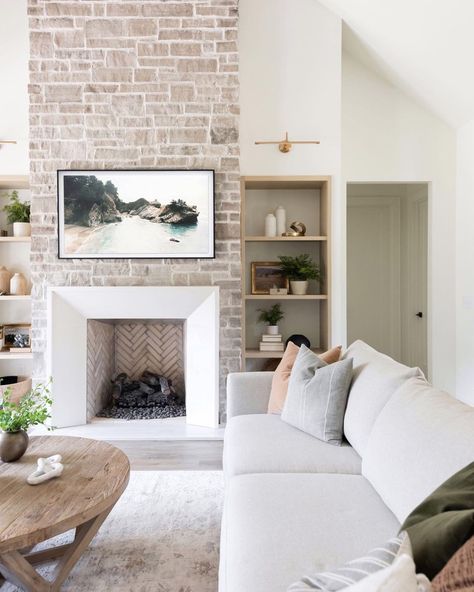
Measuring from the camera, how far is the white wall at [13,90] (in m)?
3.95

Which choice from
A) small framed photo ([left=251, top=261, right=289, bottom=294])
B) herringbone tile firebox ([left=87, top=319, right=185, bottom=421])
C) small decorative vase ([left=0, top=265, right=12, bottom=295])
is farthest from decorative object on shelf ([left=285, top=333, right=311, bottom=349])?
small decorative vase ([left=0, top=265, right=12, bottom=295])

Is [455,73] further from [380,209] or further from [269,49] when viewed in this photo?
[380,209]

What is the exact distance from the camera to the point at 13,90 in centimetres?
397

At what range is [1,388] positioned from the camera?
12.4 feet

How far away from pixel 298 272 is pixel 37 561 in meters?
2.83

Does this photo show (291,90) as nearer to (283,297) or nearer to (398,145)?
(398,145)

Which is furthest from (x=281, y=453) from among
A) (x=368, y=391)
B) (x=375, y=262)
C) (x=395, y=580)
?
(x=375, y=262)

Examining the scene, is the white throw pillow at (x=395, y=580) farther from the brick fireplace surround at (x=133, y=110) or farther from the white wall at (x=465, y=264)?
the white wall at (x=465, y=264)

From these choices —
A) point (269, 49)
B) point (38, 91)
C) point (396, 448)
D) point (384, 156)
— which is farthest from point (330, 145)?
point (396, 448)

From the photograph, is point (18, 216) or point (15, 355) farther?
point (18, 216)

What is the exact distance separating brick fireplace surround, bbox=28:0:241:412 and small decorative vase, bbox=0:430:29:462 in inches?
74.0

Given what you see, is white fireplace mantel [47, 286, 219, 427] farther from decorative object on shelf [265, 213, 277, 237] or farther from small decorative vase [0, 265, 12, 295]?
decorative object on shelf [265, 213, 277, 237]

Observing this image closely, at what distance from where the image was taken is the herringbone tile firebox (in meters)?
4.16

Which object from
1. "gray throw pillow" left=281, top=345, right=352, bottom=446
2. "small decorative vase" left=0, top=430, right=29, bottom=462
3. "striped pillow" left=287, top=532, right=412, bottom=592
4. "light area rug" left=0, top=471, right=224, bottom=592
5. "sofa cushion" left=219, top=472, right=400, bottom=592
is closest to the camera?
"striped pillow" left=287, top=532, right=412, bottom=592
